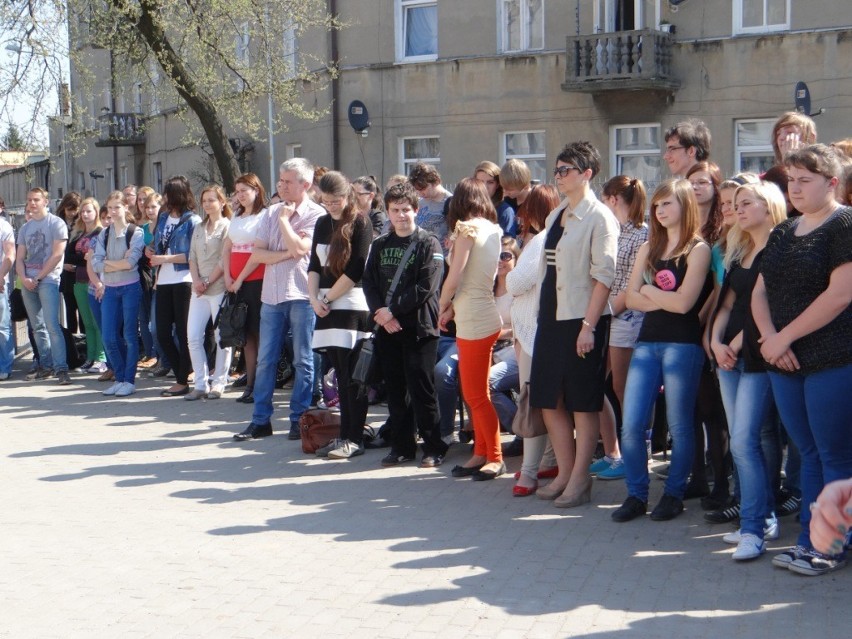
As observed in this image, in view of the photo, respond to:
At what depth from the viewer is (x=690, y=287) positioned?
6.32m

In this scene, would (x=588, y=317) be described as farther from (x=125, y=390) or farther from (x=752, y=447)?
(x=125, y=390)

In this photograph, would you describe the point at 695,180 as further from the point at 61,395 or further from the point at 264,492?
the point at 61,395

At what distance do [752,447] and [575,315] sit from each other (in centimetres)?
138

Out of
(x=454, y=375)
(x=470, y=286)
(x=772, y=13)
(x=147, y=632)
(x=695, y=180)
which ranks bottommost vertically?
(x=147, y=632)

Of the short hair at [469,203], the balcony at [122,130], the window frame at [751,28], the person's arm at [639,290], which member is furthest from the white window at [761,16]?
the balcony at [122,130]

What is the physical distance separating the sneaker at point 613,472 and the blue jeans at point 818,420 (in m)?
1.98

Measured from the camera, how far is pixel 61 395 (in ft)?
39.7

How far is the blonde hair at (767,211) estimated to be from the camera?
599 cm

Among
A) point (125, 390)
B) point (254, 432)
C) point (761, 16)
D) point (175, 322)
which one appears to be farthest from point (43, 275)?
point (761, 16)

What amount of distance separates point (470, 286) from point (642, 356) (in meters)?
1.61

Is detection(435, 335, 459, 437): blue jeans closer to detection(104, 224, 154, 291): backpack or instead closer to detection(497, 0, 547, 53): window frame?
detection(104, 224, 154, 291): backpack

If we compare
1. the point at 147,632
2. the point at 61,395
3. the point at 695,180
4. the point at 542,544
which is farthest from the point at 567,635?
the point at 61,395

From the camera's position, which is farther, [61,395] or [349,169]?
[349,169]

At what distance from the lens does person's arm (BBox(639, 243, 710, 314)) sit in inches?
249
